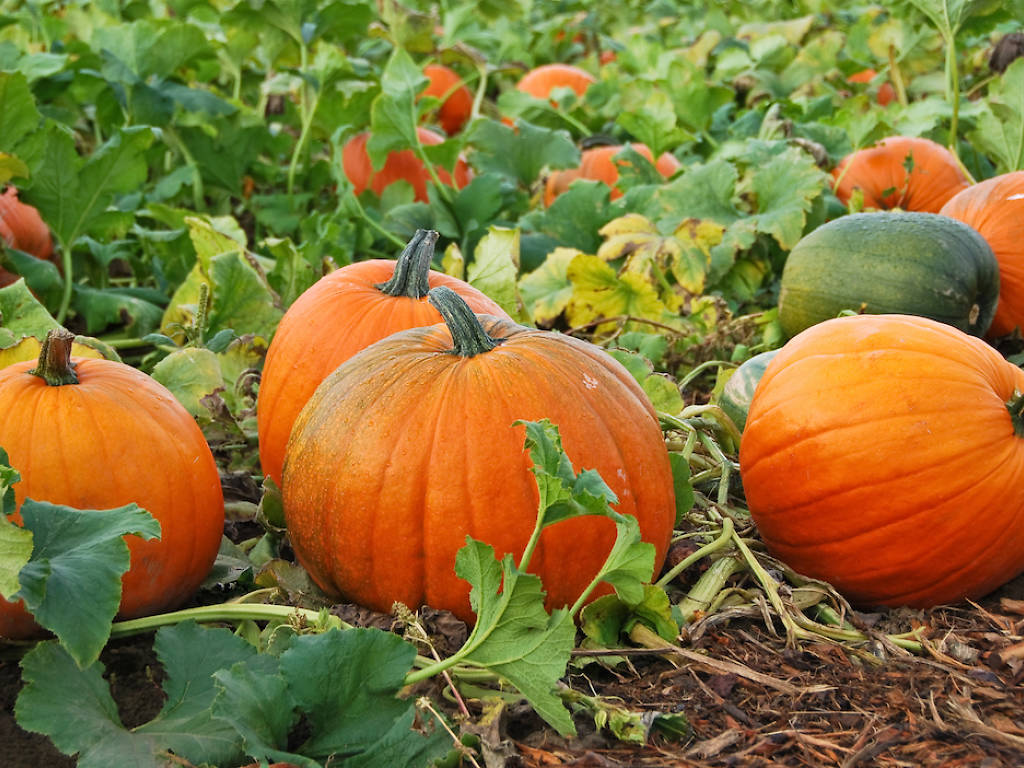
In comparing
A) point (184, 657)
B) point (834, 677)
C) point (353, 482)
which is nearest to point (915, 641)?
point (834, 677)

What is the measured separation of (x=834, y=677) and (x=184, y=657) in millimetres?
1133

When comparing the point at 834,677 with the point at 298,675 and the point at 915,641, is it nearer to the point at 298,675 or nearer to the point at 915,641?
the point at 915,641

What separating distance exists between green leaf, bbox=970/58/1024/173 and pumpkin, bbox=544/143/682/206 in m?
1.31

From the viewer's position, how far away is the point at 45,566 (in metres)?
1.70

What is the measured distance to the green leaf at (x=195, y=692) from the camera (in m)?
1.78

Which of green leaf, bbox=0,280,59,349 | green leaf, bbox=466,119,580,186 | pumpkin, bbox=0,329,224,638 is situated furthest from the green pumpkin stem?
green leaf, bbox=466,119,580,186

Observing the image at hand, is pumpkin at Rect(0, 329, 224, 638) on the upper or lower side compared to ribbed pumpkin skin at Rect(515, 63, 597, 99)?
upper

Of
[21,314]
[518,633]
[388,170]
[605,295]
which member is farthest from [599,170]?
[518,633]

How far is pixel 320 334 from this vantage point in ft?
8.78

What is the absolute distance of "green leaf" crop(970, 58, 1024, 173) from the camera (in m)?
4.17

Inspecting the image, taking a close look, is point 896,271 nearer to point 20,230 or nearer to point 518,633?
point 518,633

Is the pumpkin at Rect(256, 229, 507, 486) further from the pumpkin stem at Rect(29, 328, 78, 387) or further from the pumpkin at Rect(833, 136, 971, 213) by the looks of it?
the pumpkin at Rect(833, 136, 971, 213)

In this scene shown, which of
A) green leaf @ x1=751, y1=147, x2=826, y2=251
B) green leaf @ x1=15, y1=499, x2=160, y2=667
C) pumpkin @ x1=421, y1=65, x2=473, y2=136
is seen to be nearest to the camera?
green leaf @ x1=15, y1=499, x2=160, y2=667

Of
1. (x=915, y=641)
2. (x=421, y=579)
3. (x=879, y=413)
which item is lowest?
(x=915, y=641)
